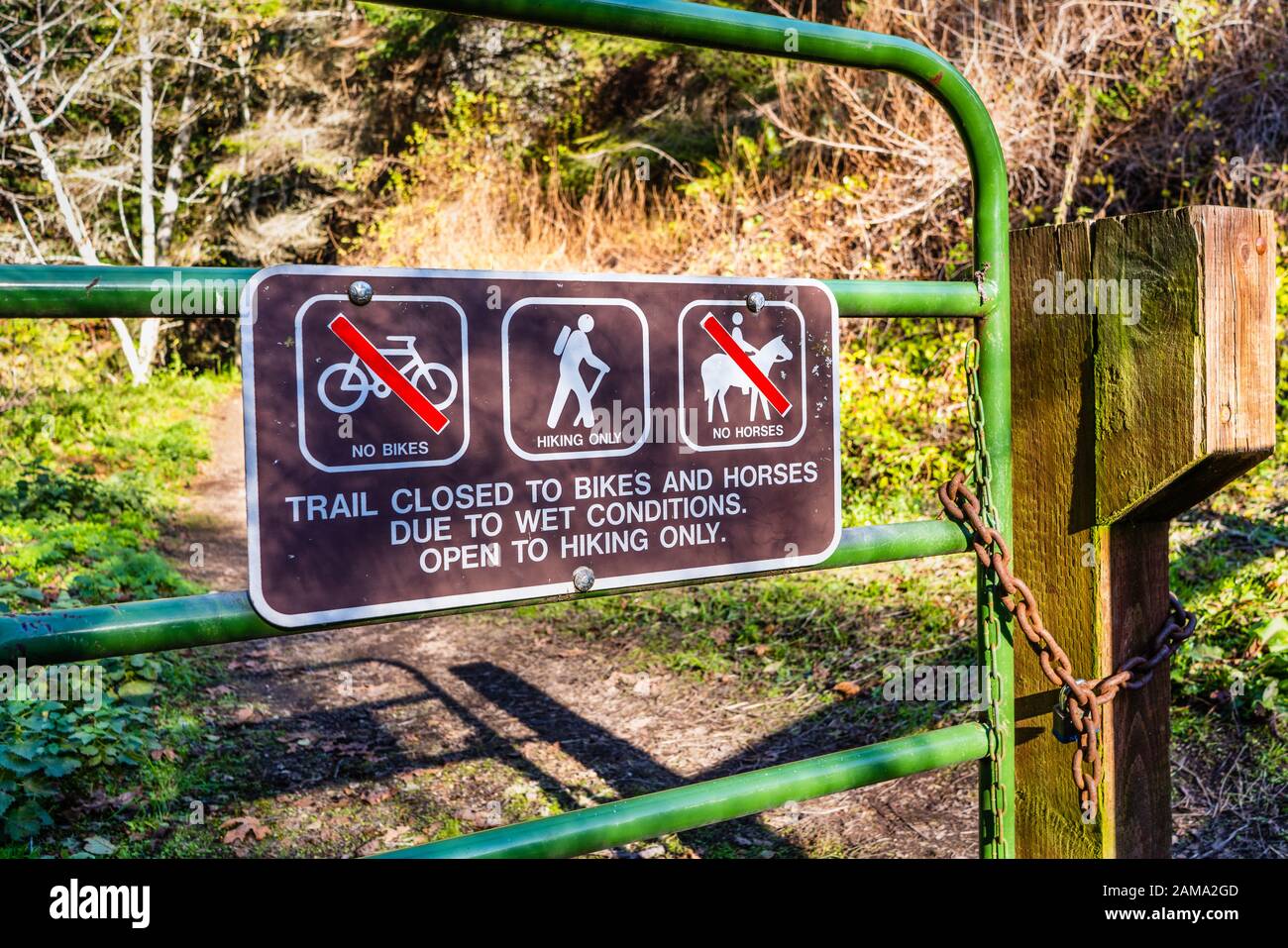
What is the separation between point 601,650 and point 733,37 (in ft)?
14.5

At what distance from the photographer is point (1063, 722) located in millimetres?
1688

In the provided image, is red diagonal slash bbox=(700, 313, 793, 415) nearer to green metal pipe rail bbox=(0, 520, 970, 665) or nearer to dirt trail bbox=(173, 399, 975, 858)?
green metal pipe rail bbox=(0, 520, 970, 665)

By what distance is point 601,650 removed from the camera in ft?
18.4

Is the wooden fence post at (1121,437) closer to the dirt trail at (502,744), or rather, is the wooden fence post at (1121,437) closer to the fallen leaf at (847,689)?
the dirt trail at (502,744)

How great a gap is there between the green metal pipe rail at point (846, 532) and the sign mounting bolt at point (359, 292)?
0.37 ft

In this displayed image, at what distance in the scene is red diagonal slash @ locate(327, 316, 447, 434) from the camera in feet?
4.07

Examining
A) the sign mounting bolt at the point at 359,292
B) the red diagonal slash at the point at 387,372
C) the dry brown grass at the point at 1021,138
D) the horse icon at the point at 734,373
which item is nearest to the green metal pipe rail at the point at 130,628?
the red diagonal slash at the point at 387,372

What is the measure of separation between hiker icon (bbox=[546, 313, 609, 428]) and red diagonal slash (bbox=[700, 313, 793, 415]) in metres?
0.19

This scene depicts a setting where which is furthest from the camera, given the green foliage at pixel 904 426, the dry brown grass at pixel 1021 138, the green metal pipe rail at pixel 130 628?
the green foliage at pixel 904 426

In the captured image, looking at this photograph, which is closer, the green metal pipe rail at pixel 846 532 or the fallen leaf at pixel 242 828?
the green metal pipe rail at pixel 846 532

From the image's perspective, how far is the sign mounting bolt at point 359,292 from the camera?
1.24m

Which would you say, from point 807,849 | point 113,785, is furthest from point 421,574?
point 113,785

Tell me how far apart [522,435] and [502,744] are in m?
3.32

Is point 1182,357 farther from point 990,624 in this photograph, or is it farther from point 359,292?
point 359,292
